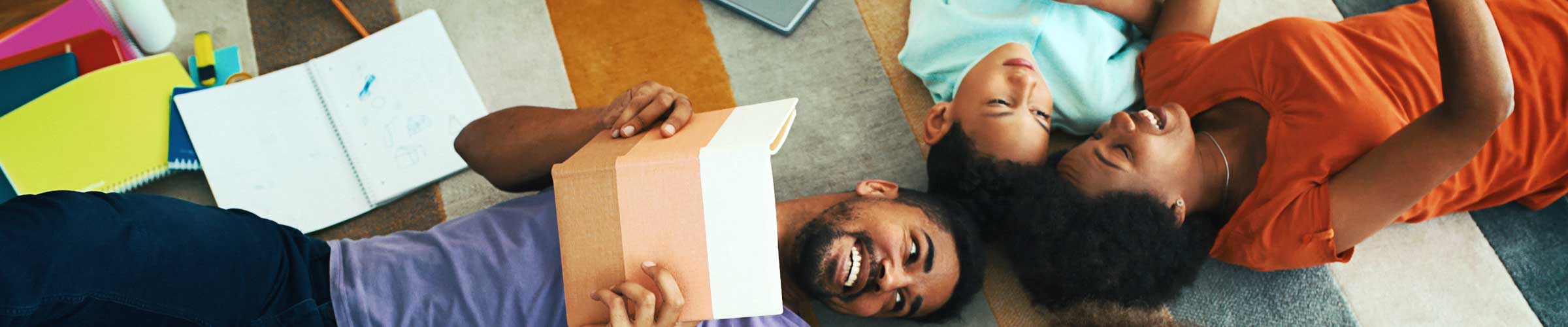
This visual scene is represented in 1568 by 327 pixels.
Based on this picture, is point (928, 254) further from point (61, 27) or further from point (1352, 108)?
point (61, 27)

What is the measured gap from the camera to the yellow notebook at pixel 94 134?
1.45 metres

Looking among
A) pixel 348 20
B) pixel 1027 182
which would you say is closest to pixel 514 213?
pixel 348 20

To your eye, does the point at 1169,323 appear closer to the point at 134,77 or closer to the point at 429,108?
the point at 429,108

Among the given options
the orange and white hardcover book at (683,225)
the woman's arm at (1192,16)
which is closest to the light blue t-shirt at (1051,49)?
the woman's arm at (1192,16)

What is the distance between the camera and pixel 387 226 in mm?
1554

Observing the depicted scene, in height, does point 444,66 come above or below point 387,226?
above

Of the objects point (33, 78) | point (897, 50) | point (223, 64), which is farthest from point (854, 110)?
point (33, 78)

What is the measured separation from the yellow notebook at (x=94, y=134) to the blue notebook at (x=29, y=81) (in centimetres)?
3

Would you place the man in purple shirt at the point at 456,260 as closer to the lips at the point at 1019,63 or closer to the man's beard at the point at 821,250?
the man's beard at the point at 821,250

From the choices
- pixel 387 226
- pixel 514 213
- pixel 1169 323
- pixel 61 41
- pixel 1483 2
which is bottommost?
pixel 1169 323

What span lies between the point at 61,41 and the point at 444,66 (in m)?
0.71

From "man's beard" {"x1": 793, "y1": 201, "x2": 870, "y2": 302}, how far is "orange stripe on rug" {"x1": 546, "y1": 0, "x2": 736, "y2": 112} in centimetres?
46

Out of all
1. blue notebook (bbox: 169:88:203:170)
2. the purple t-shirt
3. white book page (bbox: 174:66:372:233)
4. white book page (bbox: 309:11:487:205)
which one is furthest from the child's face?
blue notebook (bbox: 169:88:203:170)

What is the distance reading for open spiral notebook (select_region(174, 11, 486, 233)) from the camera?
153 centimetres
